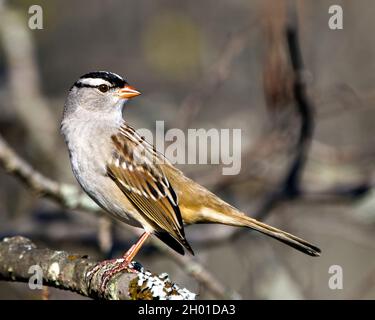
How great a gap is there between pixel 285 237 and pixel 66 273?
4.62 ft

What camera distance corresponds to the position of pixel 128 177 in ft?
16.5

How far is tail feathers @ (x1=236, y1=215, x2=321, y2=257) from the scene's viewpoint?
4.67 m

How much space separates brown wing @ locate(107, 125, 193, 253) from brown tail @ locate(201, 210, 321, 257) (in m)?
0.28

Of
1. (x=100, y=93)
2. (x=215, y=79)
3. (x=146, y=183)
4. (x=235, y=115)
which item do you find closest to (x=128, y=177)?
(x=146, y=183)

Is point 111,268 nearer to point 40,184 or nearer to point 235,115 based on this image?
point 40,184

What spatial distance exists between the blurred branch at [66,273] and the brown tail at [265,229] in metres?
0.96

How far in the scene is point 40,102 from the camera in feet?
24.7

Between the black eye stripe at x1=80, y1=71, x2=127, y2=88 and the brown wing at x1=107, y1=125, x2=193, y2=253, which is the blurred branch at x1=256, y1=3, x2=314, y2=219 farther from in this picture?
the black eye stripe at x1=80, y1=71, x2=127, y2=88

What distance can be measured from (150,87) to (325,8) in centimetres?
231

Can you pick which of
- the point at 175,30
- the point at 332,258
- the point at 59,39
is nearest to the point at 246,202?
the point at 332,258

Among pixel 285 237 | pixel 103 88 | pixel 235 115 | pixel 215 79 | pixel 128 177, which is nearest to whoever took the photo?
pixel 285 237

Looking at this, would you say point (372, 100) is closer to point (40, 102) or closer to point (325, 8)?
point (325, 8)

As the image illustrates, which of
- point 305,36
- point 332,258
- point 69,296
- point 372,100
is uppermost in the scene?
point 305,36

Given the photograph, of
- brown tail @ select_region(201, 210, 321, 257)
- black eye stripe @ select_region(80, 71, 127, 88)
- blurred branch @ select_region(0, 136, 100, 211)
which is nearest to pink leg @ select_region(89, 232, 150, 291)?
brown tail @ select_region(201, 210, 321, 257)
